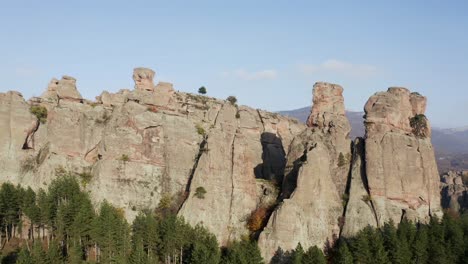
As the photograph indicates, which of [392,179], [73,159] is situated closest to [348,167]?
[392,179]

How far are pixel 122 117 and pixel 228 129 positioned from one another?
18.4 metres

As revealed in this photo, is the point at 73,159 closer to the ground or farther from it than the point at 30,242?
farther from it

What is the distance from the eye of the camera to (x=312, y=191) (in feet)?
219

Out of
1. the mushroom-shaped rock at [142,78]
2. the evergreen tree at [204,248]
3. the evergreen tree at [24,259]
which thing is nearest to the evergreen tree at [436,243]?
the evergreen tree at [204,248]

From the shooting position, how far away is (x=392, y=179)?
6831 cm

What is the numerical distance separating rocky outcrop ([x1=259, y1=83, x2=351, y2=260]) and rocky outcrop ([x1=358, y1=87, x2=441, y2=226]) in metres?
4.82

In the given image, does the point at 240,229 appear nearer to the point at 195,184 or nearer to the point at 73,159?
the point at 195,184

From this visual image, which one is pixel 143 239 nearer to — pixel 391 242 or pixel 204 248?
pixel 204 248

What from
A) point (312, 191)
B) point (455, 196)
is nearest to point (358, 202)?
point (312, 191)

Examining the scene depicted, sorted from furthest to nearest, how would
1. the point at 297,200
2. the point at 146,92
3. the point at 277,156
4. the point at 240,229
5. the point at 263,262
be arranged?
1. the point at 277,156
2. the point at 146,92
3. the point at 240,229
4. the point at 297,200
5. the point at 263,262

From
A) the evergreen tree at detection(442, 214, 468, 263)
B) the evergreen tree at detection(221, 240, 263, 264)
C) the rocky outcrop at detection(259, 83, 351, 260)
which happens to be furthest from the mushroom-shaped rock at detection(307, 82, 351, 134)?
the evergreen tree at detection(221, 240, 263, 264)

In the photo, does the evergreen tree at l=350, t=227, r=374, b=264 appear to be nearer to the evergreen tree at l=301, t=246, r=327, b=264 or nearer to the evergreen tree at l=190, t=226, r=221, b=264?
the evergreen tree at l=301, t=246, r=327, b=264

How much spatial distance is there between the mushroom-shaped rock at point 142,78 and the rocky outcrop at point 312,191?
89.2 ft

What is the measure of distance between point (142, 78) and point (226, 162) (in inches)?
859
